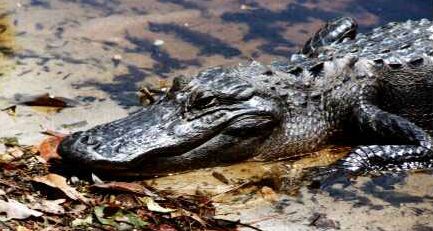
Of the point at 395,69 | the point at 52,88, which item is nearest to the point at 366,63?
the point at 395,69

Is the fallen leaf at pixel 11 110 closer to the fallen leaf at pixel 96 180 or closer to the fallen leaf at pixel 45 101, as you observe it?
the fallen leaf at pixel 45 101

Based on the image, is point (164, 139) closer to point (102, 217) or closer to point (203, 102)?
point (203, 102)

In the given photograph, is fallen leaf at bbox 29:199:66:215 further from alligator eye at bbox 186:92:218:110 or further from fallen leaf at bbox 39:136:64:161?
alligator eye at bbox 186:92:218:110

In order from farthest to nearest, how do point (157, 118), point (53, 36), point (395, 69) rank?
point (53, 36), point (395, 69), point (157, 118)

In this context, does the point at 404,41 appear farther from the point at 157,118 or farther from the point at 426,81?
the point at 157,118

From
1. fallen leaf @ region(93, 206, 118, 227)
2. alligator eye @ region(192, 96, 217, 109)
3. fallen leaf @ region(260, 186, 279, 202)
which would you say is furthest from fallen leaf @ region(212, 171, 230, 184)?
fallen leaf @ region(93, 206, 118, 227)

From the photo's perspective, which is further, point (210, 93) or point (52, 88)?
point (52, 88)

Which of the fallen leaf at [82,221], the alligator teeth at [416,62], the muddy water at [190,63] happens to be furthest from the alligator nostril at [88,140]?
the alligator teeth at [416,62]
